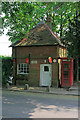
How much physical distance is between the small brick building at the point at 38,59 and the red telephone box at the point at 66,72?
18.1 inches

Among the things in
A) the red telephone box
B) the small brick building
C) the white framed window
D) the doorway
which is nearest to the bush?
the small brick building

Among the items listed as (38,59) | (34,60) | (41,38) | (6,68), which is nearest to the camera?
(38,59)

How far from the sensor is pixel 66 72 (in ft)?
54.2

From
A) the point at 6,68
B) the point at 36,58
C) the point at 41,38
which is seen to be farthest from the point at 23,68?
the point at 41,38

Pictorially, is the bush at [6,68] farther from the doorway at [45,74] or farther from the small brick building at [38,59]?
the doorway at [45,74]

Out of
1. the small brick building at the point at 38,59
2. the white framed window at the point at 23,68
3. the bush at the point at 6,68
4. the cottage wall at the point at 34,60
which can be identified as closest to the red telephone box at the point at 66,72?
the small brick building at the point at 38,59

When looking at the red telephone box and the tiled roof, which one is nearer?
the red telephone box

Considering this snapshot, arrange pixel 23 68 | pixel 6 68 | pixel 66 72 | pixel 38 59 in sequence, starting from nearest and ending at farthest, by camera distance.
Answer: pixel 66 72 → pixel 38 59 → pixel 6 68 → pixel 23 68

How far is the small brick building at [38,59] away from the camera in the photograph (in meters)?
16.5

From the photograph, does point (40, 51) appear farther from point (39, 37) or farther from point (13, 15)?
point (13, 15)

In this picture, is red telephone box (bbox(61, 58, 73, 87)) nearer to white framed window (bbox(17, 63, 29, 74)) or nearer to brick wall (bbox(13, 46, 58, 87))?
brick wall (bbox(13, 46, 58, 87))

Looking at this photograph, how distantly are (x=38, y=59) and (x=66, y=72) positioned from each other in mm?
3411

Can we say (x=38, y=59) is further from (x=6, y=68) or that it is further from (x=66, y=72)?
(x=6, y=68)

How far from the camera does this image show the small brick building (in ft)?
54.1
